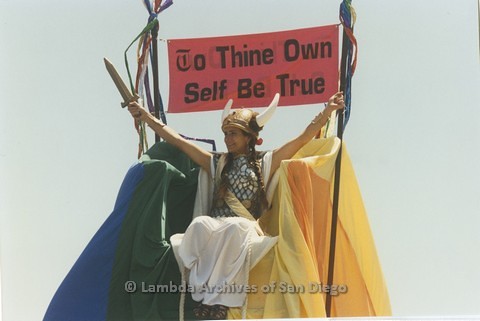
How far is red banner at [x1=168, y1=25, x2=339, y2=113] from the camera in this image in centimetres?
946

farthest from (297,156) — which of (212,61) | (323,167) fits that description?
(212,61)

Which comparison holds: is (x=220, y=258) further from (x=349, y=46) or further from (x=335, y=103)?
(x=349, y=46)

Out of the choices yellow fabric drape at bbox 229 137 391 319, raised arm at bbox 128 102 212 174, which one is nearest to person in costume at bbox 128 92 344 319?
raised arm at bbox 128 102 212 174

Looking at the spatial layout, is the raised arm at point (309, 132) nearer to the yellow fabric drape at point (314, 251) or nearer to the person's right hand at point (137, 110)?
the yellow fabric drape at point (314, 251)

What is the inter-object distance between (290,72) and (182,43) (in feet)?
2.71

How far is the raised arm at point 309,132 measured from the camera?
896cm

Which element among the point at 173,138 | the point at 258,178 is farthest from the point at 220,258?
the point at 173,138

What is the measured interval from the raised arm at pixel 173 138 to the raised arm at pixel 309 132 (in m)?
0.50

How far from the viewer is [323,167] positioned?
886 cm
